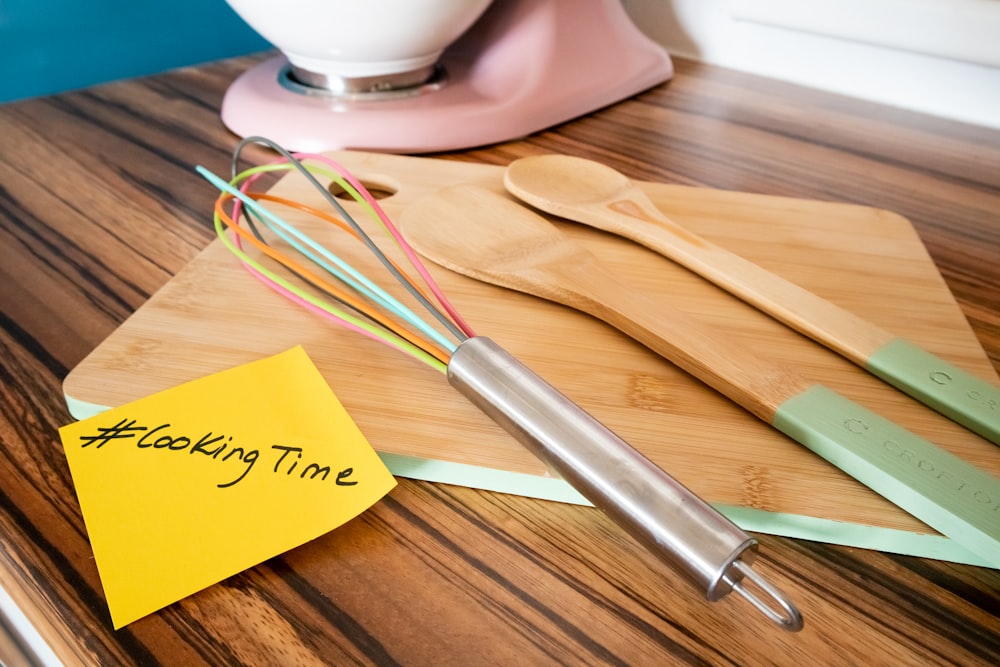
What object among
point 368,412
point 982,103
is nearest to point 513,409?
point 368,412

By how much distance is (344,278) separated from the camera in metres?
0.37

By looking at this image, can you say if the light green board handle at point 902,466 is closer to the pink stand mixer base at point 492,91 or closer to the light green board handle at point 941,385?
the light green board handle at point 941,385

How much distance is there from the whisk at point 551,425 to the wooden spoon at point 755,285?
11 cm

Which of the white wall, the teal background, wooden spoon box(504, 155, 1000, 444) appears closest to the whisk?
wooden spoon box(504, 155, 1000, 444)

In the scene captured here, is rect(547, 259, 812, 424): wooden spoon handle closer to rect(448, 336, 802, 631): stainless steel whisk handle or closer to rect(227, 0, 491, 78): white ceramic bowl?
rect(448, 336, 802, 631): stainless steel whisk handle

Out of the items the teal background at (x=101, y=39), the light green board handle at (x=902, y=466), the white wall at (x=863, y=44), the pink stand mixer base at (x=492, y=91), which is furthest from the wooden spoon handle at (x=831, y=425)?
the teal background at (x=101, y=39)

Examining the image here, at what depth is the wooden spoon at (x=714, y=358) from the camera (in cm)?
26

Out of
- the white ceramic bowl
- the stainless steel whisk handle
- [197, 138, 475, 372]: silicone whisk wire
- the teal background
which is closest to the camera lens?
the stainless steel whisk handle

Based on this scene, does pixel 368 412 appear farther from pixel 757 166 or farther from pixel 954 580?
pixel 757 166

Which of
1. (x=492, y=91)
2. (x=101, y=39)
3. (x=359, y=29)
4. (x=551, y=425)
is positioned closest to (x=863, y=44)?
(x=492, y=91)

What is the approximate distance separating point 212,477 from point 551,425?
5.3 inches

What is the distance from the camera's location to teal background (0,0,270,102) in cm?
60

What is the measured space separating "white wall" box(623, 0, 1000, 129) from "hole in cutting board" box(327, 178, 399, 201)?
0.40 meters

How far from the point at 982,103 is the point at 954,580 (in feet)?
1.65
